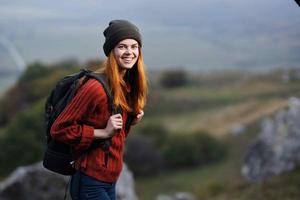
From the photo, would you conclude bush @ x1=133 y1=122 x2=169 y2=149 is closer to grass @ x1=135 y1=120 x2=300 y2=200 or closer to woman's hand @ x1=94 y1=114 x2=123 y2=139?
grass @ x1=135 y1=120 x2=300 y2=200

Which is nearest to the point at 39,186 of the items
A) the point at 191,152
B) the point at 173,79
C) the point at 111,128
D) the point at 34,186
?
the point at 34,186

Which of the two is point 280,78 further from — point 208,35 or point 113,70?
point 113,70

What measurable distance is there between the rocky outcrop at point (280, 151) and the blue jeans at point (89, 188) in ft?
34.6

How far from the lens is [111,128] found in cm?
415

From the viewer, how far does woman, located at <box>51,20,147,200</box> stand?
4.16 meters

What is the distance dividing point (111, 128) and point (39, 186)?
7.88m

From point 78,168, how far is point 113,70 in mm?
740

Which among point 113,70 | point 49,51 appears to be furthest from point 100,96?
point 49,51

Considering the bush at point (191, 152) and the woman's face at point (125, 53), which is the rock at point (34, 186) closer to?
the woman's face at point (125, 53)

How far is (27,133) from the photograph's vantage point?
46.8 m

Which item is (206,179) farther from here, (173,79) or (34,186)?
(173,79)

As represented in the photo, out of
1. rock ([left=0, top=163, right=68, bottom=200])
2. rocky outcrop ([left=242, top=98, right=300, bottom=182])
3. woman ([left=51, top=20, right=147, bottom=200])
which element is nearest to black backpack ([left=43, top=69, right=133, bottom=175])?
woman ([left=51, top=20, right=147, bottom=200])

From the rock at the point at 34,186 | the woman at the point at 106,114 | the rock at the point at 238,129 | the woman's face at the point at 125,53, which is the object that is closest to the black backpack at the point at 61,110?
the woman at the point at 106,114

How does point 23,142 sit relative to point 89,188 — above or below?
below
